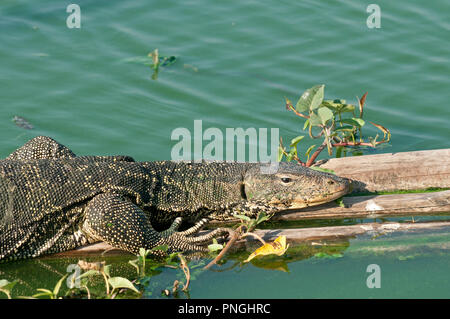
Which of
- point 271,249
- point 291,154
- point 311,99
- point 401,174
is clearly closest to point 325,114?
point 311,99

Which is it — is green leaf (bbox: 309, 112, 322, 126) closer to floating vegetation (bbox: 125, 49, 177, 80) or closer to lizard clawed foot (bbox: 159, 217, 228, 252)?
lizard clawed foot (bbox: 159, 217, 228, 252)

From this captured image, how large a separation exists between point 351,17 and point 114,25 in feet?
15.2

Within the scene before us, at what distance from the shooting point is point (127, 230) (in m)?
6.14

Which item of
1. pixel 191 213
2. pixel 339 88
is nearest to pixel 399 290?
pixel 191 213

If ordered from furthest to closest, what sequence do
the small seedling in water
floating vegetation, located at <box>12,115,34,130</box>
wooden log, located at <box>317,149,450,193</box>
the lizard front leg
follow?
floating vegetation, located at <box>12,115,34,130</box>
wooden log, located at <box>317,149,450,193</box>
the lizard front leg
the small seedling in water

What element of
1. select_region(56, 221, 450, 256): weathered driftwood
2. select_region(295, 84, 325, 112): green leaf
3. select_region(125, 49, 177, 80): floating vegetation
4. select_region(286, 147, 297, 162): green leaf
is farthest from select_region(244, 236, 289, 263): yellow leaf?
select_region(125, 49, 177, 80): floating vegetation

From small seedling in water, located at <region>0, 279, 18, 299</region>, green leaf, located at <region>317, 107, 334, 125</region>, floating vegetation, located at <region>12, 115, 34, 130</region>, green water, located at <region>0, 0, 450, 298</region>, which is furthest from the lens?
green water, located at <region>0, 0, 450, 298</region>

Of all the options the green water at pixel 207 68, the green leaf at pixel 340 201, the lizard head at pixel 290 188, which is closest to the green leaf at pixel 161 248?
the lizard head at pixel 290 188

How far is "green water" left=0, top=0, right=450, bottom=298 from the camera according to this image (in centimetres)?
1007

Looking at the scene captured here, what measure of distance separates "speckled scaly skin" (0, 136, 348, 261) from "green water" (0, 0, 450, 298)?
8.35ft

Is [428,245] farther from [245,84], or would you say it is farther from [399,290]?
[245,84]

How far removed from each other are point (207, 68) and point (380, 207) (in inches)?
219

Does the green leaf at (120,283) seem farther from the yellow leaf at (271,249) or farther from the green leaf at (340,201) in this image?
the green leaf at (340,201)

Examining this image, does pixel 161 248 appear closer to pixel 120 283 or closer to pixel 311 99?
pixel 120 283
